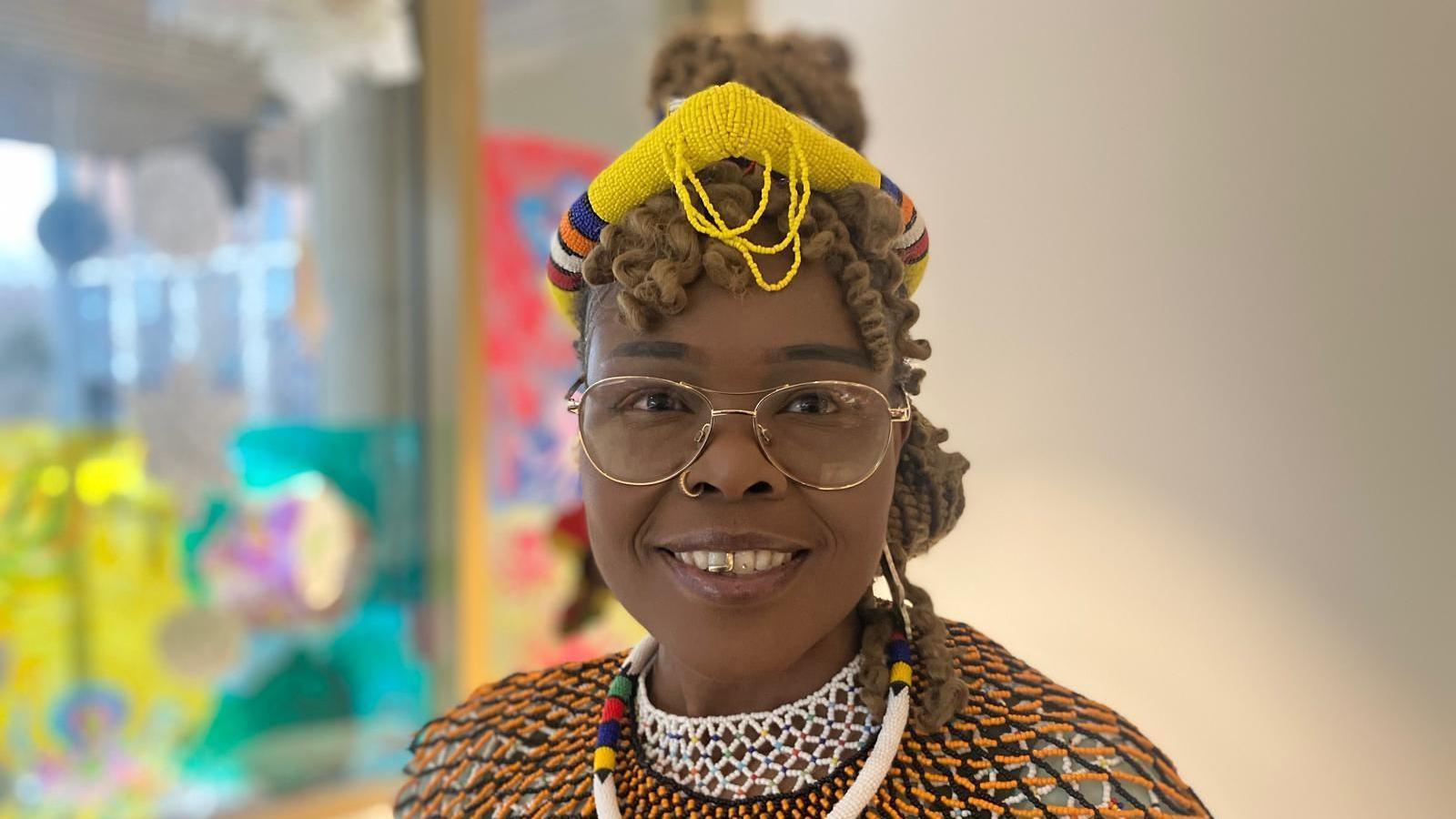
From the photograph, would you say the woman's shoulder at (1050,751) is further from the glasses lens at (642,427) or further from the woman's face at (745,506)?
the glasses lens at (642,427)

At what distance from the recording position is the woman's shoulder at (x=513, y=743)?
835mm

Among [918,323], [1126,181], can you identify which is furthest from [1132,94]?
[918,323]

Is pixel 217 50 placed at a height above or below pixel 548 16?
below

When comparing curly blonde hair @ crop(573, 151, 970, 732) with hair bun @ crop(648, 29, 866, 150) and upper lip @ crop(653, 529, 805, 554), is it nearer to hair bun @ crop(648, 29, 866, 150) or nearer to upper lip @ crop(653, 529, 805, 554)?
upper lip @ crop(653, 529, 805, 554)

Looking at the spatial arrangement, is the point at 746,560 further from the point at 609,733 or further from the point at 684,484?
the point at 609,733

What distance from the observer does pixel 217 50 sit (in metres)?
1.87

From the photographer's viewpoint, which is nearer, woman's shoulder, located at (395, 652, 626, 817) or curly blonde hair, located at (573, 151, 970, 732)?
curly blonde hair, located at (573, 151, 970, 732)

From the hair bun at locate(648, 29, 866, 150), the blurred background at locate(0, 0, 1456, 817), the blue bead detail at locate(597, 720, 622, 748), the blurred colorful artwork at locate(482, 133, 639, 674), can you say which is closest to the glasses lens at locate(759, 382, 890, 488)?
the blurred background at locate(0, 0, 1456, 817)

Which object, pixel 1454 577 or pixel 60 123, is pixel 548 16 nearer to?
pixel 60 123

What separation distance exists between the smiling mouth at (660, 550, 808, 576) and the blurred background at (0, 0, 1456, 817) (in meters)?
0.14

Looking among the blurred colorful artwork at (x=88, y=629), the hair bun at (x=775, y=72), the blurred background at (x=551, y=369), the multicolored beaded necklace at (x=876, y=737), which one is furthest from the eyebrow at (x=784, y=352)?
the blurred colorful artwork at (x=88, y=629)

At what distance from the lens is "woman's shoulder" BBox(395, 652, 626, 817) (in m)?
0.84

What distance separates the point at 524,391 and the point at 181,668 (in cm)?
81

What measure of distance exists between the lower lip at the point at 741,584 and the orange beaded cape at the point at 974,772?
0.46 feet
